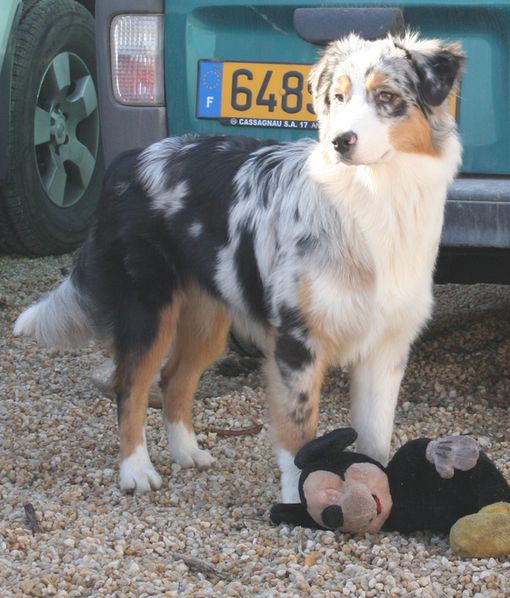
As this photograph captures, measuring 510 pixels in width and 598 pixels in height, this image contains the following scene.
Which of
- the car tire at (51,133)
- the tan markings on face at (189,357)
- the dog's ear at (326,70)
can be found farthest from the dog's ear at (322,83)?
the car tire at (51,133)

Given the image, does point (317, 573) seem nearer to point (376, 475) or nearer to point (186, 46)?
point (376, 475)

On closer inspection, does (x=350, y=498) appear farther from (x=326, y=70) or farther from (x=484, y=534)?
(x=326, y=70)

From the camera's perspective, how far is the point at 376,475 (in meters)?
3.73

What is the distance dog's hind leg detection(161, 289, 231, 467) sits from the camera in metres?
4.58

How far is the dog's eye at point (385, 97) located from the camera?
3.59 m

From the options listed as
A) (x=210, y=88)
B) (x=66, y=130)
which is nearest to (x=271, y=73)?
(x=210, y=88)

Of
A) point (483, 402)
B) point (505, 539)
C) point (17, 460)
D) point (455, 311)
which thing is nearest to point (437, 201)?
point (505, 539)

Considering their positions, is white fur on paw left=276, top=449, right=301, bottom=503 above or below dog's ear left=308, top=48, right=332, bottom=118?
below

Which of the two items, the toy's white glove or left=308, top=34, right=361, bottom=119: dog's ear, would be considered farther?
left=308, top=34, right=361, bottom=119: dog's ear

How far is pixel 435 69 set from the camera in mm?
3688

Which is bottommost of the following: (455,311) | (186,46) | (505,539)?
(455,311)

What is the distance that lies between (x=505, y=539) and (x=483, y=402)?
5.71ft

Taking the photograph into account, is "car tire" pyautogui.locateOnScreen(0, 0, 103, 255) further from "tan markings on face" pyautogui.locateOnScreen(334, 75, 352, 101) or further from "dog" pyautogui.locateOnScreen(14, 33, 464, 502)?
"tan markings on face" pyautogui.locateOnScreen(334, 75, 352, 101)

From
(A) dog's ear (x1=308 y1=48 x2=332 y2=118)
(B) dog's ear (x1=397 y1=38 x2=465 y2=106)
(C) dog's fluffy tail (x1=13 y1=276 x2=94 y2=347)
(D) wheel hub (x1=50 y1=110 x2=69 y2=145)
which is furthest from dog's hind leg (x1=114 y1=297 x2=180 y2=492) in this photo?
(D) wheel hub (x1=50 y1=110 x2=69 y2=145)
